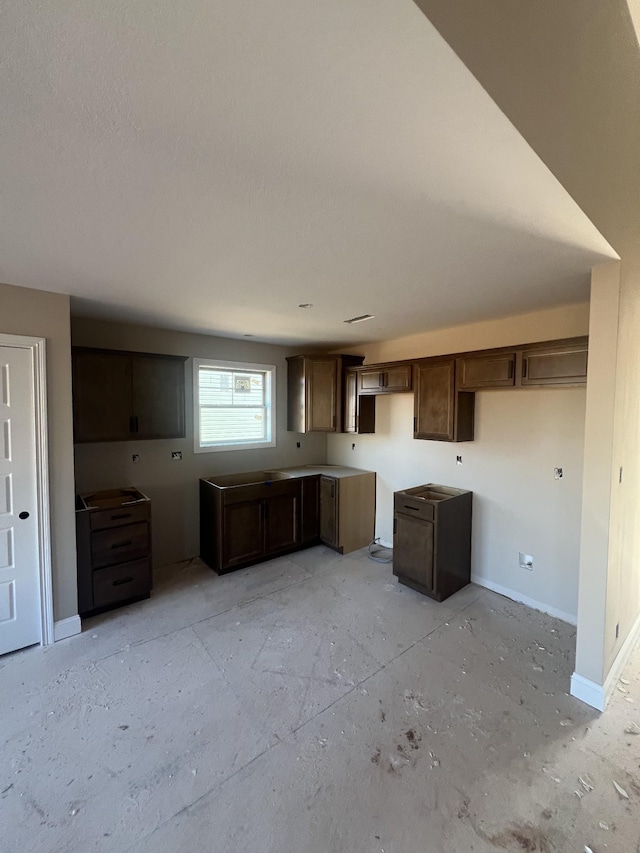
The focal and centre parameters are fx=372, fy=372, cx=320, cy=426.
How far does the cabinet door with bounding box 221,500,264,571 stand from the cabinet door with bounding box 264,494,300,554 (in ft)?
0.29

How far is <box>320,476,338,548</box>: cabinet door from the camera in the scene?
429cm

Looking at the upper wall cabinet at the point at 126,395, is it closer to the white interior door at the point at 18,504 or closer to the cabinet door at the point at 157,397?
the cabinet door at the point at 157,397

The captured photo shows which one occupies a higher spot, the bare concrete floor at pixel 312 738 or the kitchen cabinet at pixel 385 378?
the kitchen cabinet at pixel 385 378

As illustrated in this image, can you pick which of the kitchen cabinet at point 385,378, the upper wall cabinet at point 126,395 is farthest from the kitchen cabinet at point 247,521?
the kitchen cabinet at point 385,378

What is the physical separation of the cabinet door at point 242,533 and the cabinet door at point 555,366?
109 inches

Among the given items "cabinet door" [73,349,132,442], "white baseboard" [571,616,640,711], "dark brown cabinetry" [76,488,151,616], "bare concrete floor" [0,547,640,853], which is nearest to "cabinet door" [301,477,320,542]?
"bare concrete floor" [0,547,640,853]

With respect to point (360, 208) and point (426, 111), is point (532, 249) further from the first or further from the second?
point (426, 111)

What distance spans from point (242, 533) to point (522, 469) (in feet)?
8.98

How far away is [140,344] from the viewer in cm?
370

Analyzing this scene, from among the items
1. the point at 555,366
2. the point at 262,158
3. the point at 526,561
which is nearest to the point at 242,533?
the point at 526,561

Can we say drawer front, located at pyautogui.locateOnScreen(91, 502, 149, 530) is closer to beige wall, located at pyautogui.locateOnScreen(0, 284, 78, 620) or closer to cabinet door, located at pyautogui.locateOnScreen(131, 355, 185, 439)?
beige wall, located at pyautogui.locateOnScreen(0, 284, 78, 620)

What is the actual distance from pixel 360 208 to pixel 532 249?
3.16 ft

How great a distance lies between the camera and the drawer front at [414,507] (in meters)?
3.30

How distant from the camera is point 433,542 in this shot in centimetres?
328
